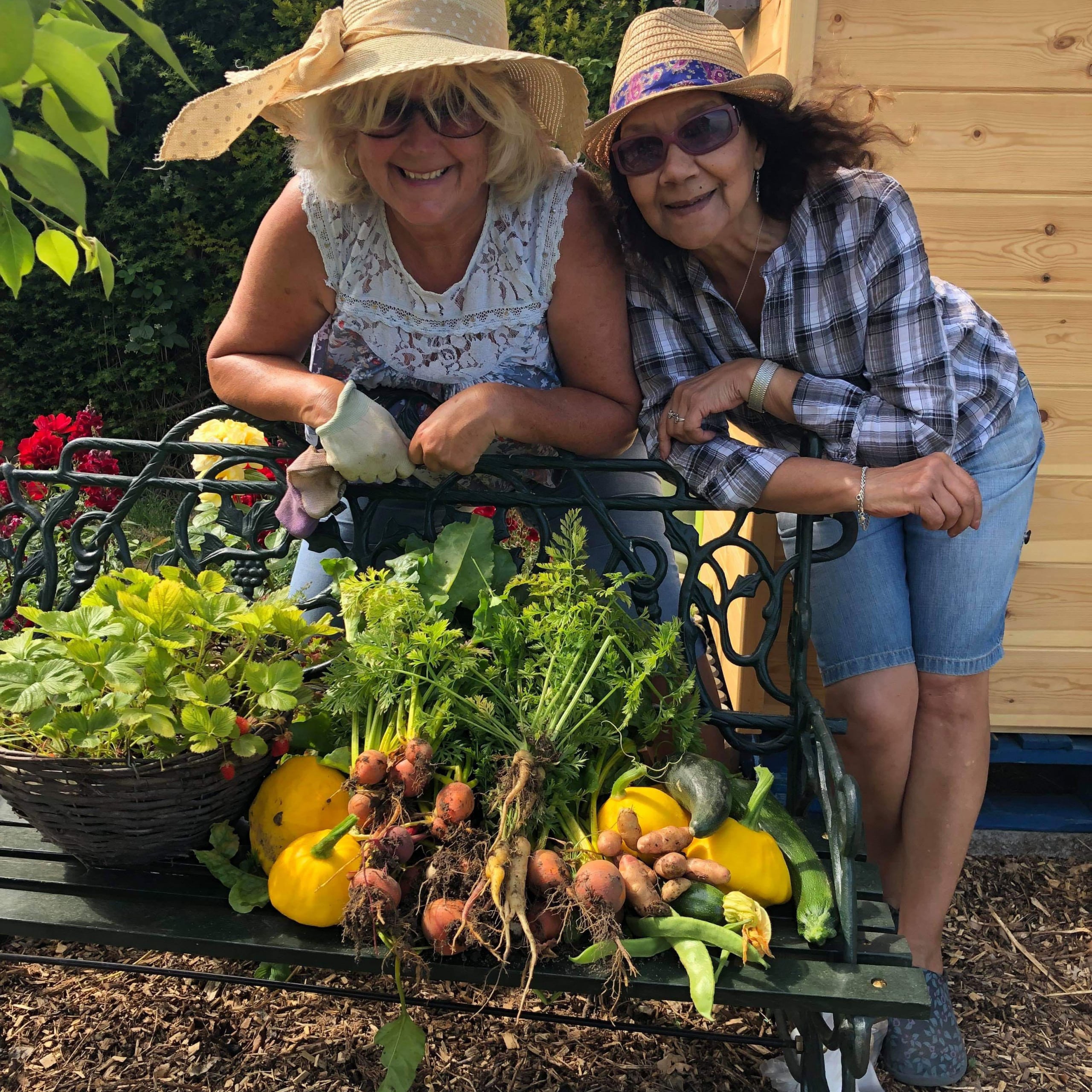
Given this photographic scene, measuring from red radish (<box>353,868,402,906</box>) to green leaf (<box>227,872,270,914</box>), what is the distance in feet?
0.92

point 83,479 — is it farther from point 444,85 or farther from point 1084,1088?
A: point 1084,1088

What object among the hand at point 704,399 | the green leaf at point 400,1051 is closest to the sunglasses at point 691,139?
the hand at point 704,399

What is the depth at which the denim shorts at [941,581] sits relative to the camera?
7.18 feet

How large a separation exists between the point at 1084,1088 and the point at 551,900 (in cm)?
154

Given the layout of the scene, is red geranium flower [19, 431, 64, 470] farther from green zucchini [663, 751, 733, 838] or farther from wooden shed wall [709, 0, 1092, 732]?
green zucchini [663, 751, 733, 838]

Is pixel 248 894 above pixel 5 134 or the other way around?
the other way around

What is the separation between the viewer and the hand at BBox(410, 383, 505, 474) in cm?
202

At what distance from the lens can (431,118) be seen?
1966 mm

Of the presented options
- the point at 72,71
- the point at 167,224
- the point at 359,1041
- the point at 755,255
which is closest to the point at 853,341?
the point at 755,255

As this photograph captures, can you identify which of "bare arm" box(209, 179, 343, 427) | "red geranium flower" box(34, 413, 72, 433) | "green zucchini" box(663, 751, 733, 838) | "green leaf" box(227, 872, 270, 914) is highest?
"bare arm" box(209, 179, 343, 427)

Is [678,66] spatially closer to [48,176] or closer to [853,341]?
[853,341]

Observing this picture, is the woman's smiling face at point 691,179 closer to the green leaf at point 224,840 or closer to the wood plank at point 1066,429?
the wood plank at point 1066,429

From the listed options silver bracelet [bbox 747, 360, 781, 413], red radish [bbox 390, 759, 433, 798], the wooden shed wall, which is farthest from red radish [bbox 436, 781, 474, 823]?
the wooden shed wall

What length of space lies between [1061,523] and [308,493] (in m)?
2.05
